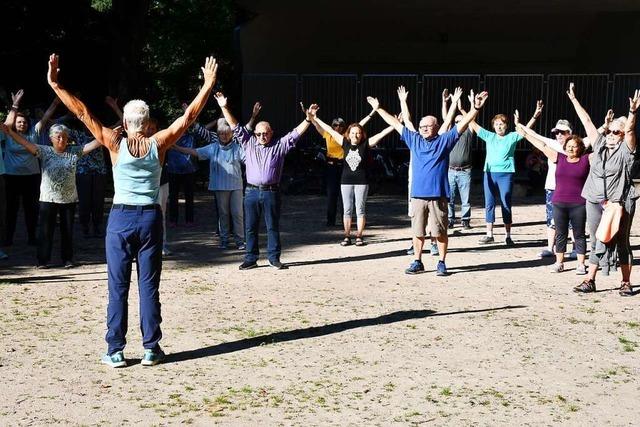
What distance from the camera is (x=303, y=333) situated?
823 centimetres

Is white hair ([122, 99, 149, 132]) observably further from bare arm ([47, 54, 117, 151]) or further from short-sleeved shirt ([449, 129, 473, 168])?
short-sleeved shirt ([449, 129, 473, 168])

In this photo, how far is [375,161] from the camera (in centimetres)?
2138

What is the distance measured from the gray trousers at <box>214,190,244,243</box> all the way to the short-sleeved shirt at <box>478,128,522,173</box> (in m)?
3.47

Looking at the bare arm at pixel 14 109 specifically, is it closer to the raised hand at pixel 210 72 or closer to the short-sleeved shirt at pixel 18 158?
the short-sleeved shirt at pixel 18 158

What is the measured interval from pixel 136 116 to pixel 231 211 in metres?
5.95

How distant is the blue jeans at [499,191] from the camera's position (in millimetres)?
13102

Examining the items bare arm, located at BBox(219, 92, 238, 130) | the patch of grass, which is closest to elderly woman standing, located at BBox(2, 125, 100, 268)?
bare arm, located at BBox(219, 92, 238, 130)

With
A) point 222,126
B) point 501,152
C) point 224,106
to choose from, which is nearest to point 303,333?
point 224,106

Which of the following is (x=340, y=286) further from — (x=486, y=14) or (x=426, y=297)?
(x=486, y=14)

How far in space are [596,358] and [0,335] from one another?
16.1ft

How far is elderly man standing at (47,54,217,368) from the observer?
6969 mm

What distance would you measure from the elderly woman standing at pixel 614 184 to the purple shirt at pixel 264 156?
3362 mm

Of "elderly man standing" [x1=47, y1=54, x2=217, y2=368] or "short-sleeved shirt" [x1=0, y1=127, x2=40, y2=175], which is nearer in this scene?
"elderly man standing" [x1=47, y1=54, x2=217, y2=368]

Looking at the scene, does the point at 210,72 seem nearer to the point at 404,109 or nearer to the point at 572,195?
the point at 404,109
